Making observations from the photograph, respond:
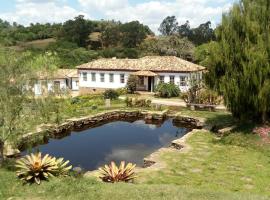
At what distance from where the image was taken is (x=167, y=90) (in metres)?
42.0

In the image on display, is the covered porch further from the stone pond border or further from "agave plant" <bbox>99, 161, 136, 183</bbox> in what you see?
"agave plant" <bbox>99, 161, 136, 183</bbox>

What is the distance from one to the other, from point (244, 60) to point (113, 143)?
1016 cm

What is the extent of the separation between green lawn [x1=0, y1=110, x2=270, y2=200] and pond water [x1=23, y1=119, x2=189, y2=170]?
307 cm

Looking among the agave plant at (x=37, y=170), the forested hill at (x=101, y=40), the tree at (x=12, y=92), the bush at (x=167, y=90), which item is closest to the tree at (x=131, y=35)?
the forested hill at (x=101, y=40)

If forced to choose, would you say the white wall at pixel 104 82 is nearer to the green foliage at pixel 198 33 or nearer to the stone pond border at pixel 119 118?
the stone pond border at pixel 119 118

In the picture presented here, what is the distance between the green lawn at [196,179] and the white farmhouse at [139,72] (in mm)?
20045

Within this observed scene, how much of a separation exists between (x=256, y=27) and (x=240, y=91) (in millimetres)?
4040

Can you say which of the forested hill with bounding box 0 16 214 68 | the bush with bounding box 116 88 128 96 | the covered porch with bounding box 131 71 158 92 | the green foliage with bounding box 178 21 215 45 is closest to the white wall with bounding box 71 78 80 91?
the bush with bounding box 116 88 128 96

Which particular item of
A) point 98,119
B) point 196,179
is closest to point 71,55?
point 98,119

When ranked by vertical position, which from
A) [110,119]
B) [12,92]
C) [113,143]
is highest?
[12,92]

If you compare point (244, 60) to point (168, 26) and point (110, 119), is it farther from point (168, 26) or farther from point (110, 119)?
point (168, 26)

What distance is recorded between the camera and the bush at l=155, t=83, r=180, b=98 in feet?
138

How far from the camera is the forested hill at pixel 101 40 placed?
70.8m

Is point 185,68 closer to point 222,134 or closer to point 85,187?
point 222,134
